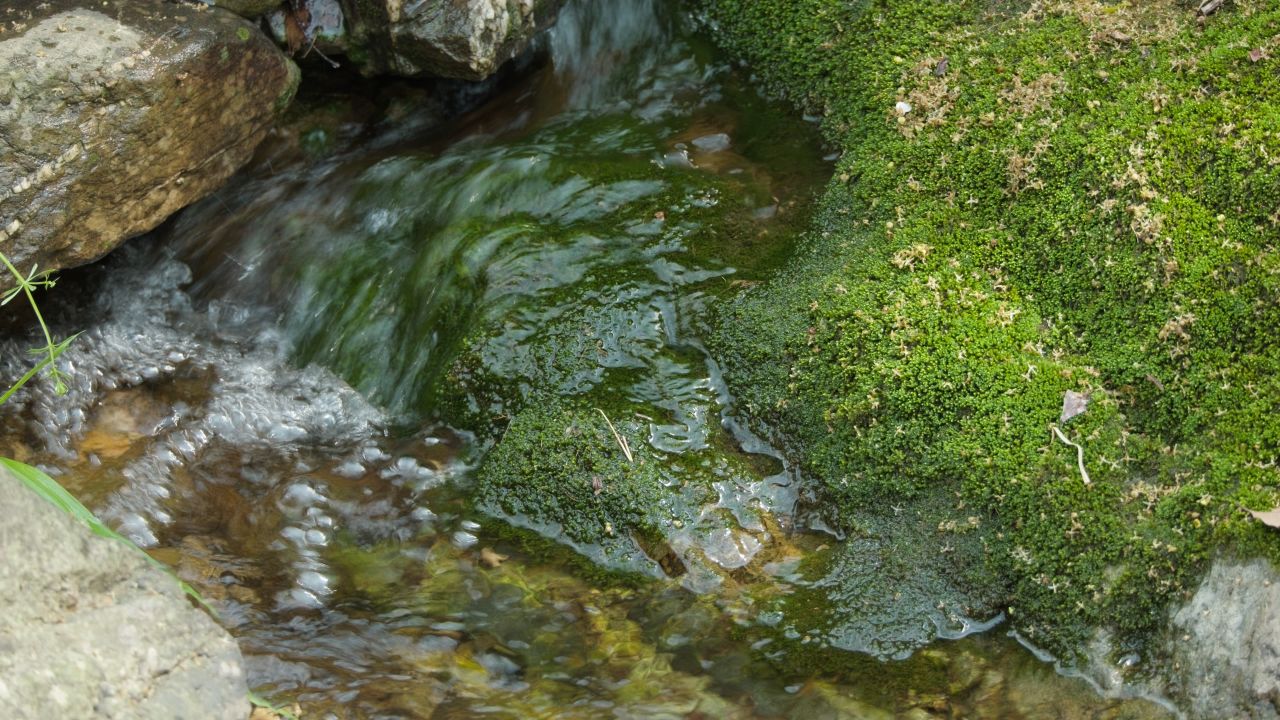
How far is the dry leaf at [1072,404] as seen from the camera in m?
3.87

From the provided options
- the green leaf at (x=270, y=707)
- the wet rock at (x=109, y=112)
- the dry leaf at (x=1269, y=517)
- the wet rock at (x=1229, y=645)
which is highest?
the wet rock at (x=109, y=112)

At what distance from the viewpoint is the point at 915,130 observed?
4.84 meters

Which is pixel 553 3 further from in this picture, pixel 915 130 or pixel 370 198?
pixel 915 130

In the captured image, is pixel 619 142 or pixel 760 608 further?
pixel 619 142

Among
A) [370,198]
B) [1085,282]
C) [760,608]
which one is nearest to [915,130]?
[1085,282]

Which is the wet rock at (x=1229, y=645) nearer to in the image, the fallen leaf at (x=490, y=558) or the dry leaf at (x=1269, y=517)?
the dry leaf at (x=1269, y=517)

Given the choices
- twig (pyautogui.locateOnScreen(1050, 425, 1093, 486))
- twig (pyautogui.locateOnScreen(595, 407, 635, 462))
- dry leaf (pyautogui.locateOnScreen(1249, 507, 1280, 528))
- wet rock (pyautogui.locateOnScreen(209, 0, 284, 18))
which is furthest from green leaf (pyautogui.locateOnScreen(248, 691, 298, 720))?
wet rock (pyautogui.locateOnScreen(209, 0, 284, 18))

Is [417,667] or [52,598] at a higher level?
[52,598]

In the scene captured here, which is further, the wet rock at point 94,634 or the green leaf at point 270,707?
the green leaf at point 270,707

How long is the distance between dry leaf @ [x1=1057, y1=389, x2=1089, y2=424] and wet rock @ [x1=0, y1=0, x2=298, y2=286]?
4.06 m

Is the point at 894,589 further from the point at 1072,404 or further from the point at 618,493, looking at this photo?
the point at 618,493

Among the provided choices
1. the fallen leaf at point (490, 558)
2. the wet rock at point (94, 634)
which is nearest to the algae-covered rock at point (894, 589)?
the fallen leaf at point (490, 558)

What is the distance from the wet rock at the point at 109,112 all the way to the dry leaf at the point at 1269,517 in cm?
470

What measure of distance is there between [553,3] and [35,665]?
4.67 metres
